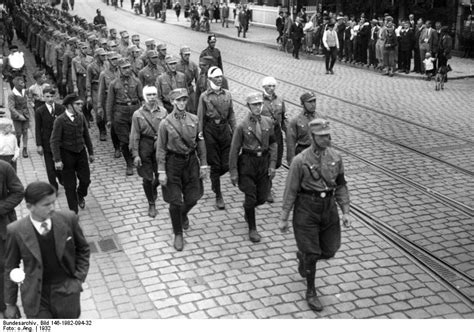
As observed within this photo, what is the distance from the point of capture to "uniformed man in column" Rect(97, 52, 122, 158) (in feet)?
39.1

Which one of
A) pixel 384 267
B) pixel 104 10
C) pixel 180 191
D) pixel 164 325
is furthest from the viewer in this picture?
pixel 104 10

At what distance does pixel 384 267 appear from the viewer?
24.8 ft

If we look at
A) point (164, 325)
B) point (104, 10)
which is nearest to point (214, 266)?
point (164, 325)

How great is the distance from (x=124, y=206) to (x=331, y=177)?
431cm

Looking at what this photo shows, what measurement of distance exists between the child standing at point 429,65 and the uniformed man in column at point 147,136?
13.4 m

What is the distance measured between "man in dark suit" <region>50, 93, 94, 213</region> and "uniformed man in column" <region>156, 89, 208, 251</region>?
5.01ft

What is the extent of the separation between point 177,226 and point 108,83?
493 centimetres

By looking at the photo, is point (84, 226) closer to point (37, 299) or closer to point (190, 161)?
point (190, 161)

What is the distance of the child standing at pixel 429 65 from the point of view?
20594 millimetres

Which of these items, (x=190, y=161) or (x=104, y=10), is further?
(x=104, y=10)

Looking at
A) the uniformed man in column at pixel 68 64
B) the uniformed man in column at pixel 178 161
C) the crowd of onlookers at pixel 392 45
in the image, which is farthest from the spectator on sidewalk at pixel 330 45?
the uniformed man in column at pixel 178 161

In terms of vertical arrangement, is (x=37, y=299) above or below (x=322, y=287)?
above

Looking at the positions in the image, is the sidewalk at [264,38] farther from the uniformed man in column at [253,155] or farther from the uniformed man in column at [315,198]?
the uniformed man in column at [315,198]

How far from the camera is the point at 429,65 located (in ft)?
67.6
